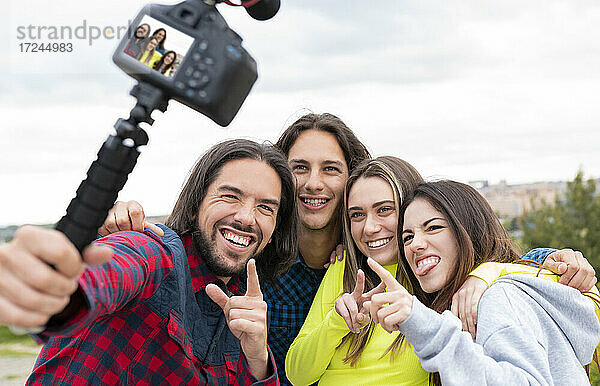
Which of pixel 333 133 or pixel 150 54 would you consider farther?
pixel 333 133

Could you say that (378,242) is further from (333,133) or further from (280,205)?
(333,133)

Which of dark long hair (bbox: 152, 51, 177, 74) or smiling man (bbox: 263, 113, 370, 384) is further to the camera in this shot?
smiling man (bbox: 263, 113, 370, 384)

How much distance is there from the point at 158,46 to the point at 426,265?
1.76 metres

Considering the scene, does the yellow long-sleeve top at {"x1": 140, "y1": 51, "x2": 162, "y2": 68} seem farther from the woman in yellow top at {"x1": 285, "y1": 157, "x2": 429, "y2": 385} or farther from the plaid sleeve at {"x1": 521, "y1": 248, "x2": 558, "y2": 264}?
the plaid sleeve at {"x1": 521, "y1": 248, "x2": 558, "y2": 264}

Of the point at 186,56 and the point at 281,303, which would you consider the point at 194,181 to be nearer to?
the point at 281,303

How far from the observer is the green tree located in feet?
47.4

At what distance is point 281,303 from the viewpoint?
3.42 meters

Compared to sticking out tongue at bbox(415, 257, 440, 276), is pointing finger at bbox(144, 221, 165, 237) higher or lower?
lower

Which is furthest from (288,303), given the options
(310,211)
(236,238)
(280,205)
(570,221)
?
(570,221)

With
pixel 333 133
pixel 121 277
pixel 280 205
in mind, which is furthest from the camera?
pixel 333 133

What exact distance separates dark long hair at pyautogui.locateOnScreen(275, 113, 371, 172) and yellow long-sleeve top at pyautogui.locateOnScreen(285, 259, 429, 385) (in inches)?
41.3

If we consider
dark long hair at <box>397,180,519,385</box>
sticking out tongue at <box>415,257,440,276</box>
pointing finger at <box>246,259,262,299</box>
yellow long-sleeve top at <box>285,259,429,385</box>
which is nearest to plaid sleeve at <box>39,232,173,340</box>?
pointing finger at <box>246,259,262,299</box>

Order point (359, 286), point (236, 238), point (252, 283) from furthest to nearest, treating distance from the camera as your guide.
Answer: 1. point (236, 238)
2. point (359, 286)
3. point (252, 283)

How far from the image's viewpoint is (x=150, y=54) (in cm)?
113
